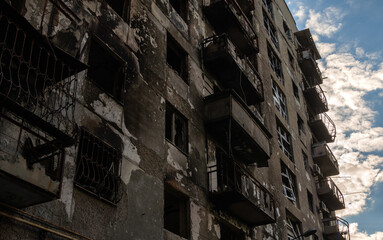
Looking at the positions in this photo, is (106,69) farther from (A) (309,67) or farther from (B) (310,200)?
(A) (309,67)

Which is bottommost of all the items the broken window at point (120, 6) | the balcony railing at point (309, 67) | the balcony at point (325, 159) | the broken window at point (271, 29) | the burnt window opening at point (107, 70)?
the burnt window opening at point (107, 70)

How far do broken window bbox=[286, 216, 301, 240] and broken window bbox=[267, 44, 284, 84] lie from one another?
29.6 feet

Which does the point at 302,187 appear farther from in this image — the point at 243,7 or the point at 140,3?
the point at 140,3

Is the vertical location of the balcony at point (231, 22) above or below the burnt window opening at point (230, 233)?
above

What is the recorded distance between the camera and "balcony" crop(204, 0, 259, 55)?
2009cm

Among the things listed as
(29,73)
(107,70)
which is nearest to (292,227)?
(107,70)

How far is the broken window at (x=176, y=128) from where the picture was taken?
14594mm

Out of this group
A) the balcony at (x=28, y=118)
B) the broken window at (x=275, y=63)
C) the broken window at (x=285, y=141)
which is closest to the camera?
the balcony at (x=28, y=118)

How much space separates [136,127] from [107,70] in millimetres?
1656

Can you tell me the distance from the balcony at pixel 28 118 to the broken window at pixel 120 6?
16.9ft

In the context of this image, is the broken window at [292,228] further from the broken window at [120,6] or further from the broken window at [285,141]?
the broken window at [120,6]

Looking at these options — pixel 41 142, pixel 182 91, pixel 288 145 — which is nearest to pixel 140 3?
pixel 182 91

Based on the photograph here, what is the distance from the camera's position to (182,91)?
1562 centimetres

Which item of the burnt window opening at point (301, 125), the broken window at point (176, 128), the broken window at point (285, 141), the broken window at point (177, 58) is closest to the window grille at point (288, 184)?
the broken window at point (285, 141)
